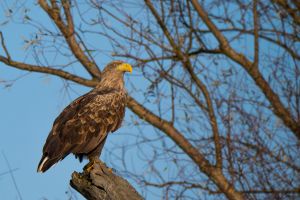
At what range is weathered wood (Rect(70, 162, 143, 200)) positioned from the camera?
589cm

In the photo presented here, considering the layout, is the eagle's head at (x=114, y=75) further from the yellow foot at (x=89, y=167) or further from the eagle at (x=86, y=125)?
the yellow foot at (x=89, y=167)

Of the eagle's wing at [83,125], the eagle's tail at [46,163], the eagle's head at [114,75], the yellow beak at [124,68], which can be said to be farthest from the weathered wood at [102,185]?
the yellow beak at [124,68]

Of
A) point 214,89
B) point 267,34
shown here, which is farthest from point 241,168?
point 267,34

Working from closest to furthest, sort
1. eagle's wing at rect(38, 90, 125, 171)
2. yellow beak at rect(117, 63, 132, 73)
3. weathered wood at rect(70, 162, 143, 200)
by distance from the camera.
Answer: weathered wood at rect(70, 162, 143, 200) < eagle's wing at rect(38, 90, 125, 171) < yellow beak at rect(117, 63, 132, 73)

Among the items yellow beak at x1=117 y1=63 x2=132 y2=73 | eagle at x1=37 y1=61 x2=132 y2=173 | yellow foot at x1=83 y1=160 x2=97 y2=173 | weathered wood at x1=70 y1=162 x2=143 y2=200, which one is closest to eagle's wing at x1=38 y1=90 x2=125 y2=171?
eagle at x1=37 y1=61 x2=132 y2=173

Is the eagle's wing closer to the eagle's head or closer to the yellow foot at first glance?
the yellow foot

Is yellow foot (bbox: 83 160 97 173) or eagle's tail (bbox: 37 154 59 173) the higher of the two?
eagle's tail (bbox: 37 154 59 173)

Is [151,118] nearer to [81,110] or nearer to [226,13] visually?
[226,13]

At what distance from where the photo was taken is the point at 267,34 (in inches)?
451

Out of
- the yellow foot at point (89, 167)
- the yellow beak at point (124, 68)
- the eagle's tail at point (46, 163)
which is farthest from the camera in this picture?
the yellow beak at point (124, 68)

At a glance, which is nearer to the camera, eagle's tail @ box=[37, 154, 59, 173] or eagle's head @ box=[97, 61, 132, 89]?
eagle's tail @ box=[37, 154, 59, 173]

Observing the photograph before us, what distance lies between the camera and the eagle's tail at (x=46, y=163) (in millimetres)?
7145

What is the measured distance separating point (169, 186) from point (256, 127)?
6.58ft

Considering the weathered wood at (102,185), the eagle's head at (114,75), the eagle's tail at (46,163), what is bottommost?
the weathered wood at (102,185)
